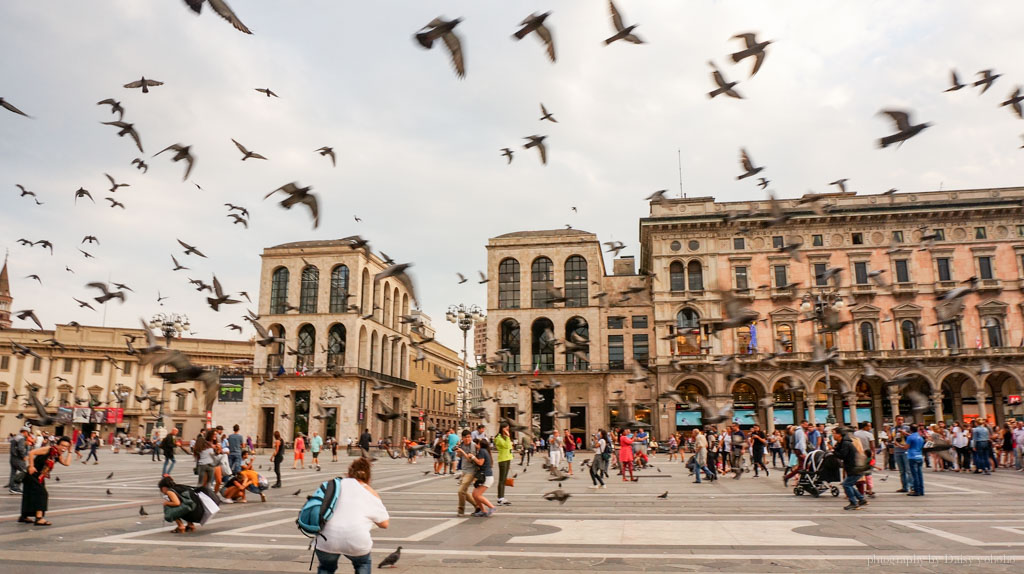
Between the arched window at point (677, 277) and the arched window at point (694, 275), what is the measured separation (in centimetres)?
54

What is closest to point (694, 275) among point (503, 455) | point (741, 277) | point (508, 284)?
point (741, 277)

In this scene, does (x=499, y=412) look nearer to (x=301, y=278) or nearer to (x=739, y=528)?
(x=301, y=278)

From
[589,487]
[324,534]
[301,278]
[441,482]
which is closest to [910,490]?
[589,487]

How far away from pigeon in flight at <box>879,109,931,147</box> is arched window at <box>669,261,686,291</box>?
1771 inches

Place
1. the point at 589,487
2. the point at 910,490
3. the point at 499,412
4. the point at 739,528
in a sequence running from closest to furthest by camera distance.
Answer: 1. the point at 739,528
2. the point at 910,490
3. the point at 589,487
4. the point at 499,412

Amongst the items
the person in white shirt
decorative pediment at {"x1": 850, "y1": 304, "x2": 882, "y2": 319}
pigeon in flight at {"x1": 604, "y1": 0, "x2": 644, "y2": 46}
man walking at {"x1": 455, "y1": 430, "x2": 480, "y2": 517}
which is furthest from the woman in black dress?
decorative pediment at {"x1": 850, "y1": 304, "x2": 882, "y2": 319}

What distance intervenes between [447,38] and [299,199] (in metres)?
3.55

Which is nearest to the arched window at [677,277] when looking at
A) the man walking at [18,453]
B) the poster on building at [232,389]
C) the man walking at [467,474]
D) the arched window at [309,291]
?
the arched window at [309,291]

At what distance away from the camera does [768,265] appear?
172 feet

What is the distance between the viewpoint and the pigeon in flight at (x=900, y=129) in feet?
27.3

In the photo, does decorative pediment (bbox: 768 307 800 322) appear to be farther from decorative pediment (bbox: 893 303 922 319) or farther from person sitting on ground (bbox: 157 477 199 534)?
person sitting on ground (bbox: 157 477 199 534)

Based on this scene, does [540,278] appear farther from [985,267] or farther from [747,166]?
[747,166]

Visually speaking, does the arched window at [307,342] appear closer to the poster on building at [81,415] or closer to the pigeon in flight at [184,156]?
the poster on building at [81,415]

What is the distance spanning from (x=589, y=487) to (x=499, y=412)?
37.7m
